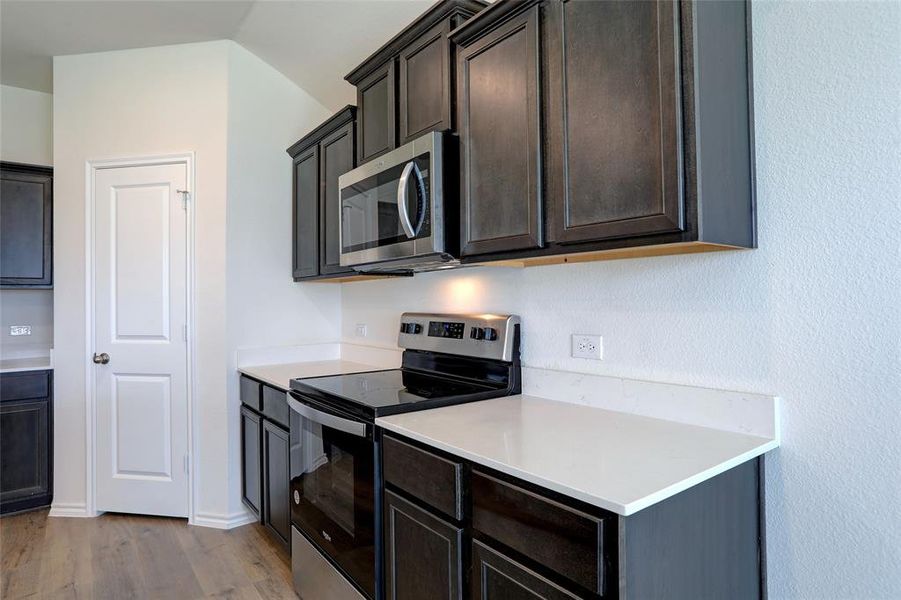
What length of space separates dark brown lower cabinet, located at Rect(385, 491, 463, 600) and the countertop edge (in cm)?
20

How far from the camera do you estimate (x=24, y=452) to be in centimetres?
295

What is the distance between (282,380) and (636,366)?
1621mm

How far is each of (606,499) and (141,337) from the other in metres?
2.82

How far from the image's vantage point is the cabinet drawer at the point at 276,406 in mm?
2293

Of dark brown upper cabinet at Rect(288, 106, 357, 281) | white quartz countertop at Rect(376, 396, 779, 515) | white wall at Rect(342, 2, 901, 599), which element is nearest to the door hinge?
dark brown upper cabinet at Rect(288, 106, 357, 281)

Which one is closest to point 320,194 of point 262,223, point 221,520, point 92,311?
point 262,223

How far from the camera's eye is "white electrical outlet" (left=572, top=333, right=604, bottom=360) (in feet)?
5.62

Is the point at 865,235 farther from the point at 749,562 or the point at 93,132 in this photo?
the point at 93,132

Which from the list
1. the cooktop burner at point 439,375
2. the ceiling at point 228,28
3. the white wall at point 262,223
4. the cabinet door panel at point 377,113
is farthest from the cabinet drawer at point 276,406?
the ceiling at point 228,28

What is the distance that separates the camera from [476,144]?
1.65m

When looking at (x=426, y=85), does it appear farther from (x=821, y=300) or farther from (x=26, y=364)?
(x=26, y=364)

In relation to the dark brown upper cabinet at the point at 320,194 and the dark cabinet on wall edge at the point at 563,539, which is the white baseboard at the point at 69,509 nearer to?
the dark brown upper cabinet at the point at 320,194

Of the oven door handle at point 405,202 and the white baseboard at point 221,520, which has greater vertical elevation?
the oven door handle at point 405,202

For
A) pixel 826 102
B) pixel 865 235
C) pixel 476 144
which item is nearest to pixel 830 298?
pixel 865 235
